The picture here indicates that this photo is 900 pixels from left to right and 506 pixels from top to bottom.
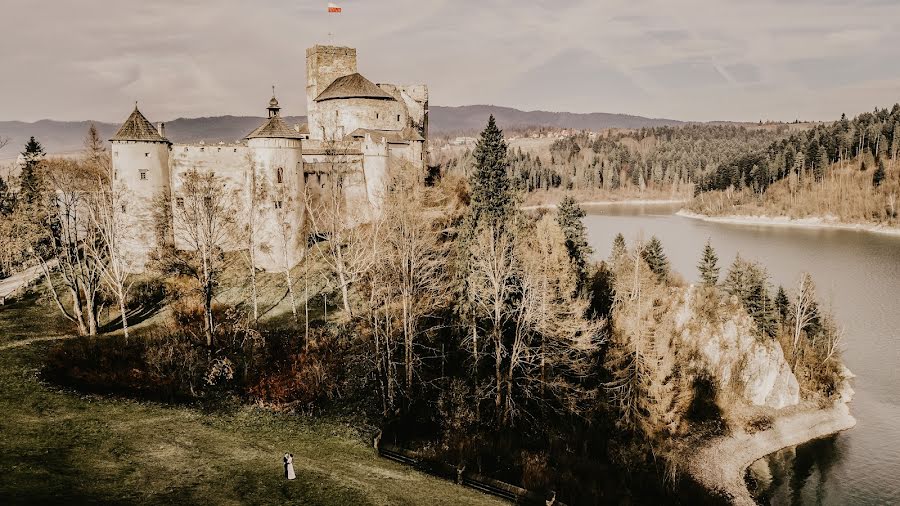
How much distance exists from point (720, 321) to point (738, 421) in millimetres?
7253

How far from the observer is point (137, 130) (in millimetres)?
32375

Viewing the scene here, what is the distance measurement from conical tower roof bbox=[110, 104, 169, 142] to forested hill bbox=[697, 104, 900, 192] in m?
119

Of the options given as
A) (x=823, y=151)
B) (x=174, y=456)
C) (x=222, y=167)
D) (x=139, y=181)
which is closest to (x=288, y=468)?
(x=174, y=456)

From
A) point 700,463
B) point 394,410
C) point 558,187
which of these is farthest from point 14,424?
point 558,187

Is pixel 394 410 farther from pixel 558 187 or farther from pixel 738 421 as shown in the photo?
pixel 558 187

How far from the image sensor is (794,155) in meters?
118

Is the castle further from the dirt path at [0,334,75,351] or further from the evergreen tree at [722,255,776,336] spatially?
the evergreen tree at [722,255,776,336]

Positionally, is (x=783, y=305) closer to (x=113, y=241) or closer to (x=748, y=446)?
(x=748, y=446)

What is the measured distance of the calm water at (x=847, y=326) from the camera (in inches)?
1073

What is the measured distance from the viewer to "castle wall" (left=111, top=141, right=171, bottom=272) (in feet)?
106

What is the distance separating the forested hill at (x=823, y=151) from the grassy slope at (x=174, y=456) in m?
121

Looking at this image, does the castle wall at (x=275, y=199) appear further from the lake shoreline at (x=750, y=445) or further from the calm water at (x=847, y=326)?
the lake shoreline at (x=750, y=445)

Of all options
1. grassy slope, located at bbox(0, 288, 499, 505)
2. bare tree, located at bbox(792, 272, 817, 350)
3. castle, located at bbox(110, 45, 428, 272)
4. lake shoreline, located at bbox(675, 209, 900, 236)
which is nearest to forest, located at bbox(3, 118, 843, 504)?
castle, located at bbox(110, 45, 428, 272)

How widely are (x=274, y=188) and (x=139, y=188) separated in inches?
309
